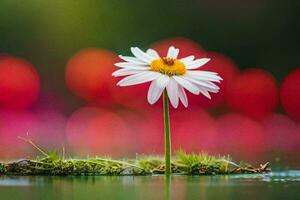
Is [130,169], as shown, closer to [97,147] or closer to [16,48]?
[97,147]

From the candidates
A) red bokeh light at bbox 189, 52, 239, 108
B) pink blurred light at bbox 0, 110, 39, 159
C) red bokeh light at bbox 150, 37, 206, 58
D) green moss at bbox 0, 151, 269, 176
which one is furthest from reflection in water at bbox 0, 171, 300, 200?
red bokeh light at bbox 150, 37, 206, 58

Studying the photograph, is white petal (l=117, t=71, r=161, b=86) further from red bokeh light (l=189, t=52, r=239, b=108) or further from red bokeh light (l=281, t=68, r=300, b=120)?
red bokeh light (l=281, t=68, r=300, b=120)

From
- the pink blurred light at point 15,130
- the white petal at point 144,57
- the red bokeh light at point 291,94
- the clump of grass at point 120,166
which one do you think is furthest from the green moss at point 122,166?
the red bokeh light at point 291,94

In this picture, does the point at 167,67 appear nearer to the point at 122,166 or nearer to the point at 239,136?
the point at 122,166

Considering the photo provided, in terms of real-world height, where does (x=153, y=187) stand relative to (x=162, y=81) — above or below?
below

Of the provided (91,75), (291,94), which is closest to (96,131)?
(91,75)

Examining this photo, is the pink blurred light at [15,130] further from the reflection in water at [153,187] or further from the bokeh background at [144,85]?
the reflection in water at [153,187]
